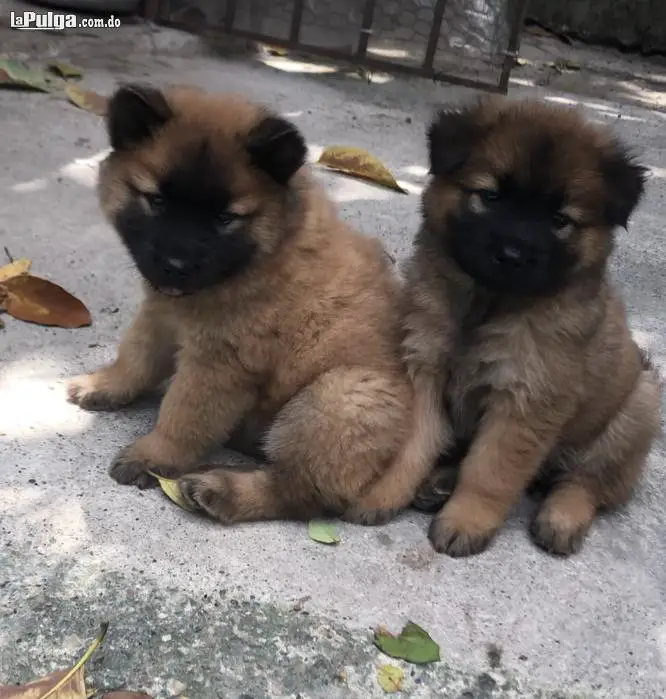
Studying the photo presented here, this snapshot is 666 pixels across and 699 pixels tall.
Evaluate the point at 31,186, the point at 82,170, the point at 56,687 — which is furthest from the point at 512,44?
the point at 56,687

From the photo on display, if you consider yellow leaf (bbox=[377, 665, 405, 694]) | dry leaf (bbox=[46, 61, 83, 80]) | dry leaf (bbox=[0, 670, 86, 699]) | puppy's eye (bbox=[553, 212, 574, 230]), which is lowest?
yellow leaf (bbox=[377, 665, 405, 694])

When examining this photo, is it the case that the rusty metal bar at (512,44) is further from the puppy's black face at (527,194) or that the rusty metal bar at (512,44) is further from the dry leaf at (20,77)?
the puppy's black face at (527,194)

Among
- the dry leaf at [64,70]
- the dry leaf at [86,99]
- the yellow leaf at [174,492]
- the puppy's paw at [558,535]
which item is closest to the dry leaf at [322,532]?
the yellow leaf at [174,492]

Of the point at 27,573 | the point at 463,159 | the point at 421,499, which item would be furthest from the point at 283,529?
the point at 463,159

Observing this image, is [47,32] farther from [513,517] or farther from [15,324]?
[513,517]

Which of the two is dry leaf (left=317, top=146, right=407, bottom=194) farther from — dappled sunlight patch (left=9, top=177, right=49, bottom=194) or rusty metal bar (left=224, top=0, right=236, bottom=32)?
rusty metal bar (left=224, top=0, right=236, bottom=32)

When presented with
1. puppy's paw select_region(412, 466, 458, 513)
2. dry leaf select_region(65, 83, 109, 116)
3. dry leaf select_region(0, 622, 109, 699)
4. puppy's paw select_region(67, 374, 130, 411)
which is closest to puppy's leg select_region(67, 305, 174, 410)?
puppy's paw select_region(67, 374, 130, 411)
